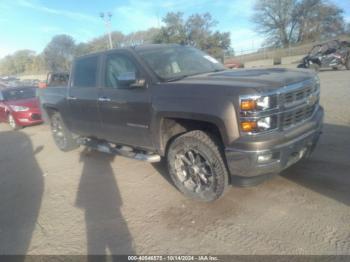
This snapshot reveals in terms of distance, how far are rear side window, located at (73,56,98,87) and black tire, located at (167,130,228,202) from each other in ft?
6.78

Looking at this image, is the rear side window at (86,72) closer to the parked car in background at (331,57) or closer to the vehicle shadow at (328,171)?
the vehicle shadow at (328,171)

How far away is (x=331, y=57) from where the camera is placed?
54.0 ft

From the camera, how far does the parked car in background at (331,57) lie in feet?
53.3

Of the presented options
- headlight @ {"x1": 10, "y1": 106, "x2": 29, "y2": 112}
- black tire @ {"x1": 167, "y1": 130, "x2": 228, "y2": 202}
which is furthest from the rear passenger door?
headlight @ {"x1": 10, "y1": 106, "x2": 29, "y2": 112}

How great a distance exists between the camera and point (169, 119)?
381cm

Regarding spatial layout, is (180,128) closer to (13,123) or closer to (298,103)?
(298,103)

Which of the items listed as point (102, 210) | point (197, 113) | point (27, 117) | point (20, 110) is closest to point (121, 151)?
point (102, 210)

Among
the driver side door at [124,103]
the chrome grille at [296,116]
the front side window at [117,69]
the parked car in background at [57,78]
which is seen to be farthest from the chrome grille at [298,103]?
the parked car in background at [57,78]

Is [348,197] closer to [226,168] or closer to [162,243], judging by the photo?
[226,168]

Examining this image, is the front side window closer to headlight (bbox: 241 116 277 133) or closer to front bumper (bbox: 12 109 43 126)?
headlight (bbox: 241 116 277 133)

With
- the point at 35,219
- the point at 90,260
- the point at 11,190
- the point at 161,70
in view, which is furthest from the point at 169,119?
the point at 11,190

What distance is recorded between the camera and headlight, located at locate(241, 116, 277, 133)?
3.00m

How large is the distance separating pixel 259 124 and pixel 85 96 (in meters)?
3.23

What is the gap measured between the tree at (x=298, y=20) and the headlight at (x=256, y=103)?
53971 millimetres
